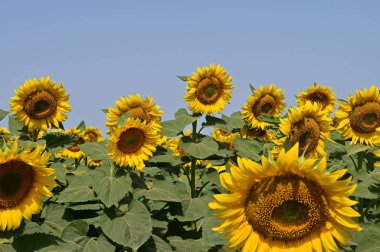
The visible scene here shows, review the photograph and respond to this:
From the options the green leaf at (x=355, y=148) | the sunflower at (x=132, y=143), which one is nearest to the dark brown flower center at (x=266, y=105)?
the green leaf at (x=355, y=148)

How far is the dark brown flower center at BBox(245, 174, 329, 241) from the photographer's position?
11.4ft

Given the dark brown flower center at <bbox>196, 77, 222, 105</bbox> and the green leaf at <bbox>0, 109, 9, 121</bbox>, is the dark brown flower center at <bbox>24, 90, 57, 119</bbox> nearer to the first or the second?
the green leaf at <bbox>0, 109, 9, 121</bbox>

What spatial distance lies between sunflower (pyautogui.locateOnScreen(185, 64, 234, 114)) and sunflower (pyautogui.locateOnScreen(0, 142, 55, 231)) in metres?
3.40

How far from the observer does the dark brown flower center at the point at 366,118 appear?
6.78 m

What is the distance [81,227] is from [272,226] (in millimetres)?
2157

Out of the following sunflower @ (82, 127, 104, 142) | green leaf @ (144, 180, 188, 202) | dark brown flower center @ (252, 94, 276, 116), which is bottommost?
green leaf @ (144, 180, 188, 202)

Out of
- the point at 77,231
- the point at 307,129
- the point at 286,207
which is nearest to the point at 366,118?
the point at 307,129

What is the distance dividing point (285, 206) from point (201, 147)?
3.20 meters

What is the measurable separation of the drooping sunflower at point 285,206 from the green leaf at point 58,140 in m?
3.70

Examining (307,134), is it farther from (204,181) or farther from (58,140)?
(58,140)

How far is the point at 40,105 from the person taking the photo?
294 inches

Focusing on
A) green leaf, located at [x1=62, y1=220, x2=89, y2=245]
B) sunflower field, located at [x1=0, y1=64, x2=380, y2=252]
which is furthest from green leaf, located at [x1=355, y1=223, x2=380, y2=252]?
green leaf, located at [x1=62, y1=220, x2=89, y2=245]

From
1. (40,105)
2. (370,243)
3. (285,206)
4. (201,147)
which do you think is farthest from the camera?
(40,105)

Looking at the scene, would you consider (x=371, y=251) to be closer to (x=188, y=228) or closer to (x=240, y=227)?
(x=240, y=227)
